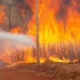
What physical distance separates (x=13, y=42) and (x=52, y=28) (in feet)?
10.5

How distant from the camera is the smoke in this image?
1975cm

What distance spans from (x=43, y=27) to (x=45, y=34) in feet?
1.85

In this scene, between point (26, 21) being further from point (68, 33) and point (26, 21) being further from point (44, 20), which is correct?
point (68, 33)

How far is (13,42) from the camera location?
1984cm

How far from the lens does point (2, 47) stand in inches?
777

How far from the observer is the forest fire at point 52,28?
778 inches

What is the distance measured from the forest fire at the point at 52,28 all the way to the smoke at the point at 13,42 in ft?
1.02

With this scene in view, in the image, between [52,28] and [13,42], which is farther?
[52,28]

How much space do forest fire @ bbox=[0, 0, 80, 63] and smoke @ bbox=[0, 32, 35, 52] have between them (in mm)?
311

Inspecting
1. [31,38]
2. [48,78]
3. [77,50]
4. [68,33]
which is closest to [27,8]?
[31,38]

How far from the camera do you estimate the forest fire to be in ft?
64.8

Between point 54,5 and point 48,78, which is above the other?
point 54,5

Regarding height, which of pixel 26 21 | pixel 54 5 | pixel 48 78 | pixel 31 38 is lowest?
pixel 48 78

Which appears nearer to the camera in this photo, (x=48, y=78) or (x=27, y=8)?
(x=48, y=78)
